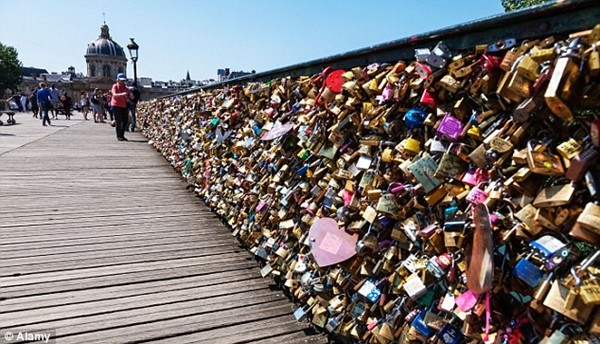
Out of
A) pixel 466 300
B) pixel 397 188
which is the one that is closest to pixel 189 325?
pixel 397 188

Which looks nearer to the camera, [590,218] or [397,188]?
[590,218]

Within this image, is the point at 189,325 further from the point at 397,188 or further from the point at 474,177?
the point at 474,177

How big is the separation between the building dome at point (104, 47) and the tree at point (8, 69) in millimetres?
25285

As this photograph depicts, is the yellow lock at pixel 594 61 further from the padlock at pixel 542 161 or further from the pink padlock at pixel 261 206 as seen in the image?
the pink padlock at pixel 261 206

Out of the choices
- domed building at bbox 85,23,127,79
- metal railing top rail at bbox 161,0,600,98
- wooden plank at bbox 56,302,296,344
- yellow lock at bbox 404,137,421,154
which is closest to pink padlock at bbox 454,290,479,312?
yellow lock at bbox 404,137,421,154

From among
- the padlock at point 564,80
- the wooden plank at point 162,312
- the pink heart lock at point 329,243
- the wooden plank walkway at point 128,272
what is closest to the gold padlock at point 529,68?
the padlock at point 564,80

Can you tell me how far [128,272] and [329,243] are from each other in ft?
6.21

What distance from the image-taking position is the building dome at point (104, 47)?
122m

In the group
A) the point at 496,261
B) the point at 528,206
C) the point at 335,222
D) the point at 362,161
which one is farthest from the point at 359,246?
the point at 528,206

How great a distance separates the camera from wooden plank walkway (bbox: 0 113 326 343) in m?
2.69

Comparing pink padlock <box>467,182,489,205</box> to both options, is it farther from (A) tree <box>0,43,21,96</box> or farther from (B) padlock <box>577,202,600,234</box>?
(A) tree <box>0,43,21,96</box>

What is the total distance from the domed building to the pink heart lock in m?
132

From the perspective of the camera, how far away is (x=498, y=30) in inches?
57.1

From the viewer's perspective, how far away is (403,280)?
73.8 inches
